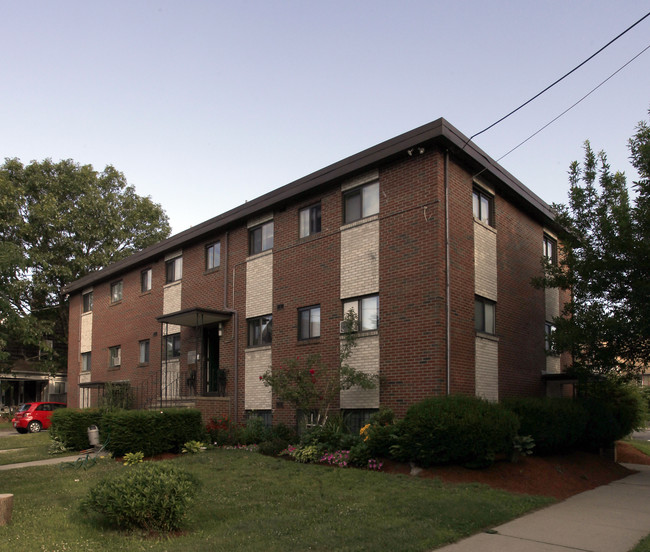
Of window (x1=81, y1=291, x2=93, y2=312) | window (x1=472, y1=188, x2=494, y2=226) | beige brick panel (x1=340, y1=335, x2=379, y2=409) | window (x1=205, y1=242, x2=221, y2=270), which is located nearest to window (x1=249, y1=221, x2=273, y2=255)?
window (x1=205, y1=242, x2=221, y2=270)

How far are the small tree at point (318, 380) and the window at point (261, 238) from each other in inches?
167

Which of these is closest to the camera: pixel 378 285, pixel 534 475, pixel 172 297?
pixel 534 475

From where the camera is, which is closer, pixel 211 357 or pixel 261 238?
pixel 261 238

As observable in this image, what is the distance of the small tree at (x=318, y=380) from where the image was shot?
48.0ft

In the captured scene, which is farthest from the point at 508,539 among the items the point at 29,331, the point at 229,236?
the point at 229,236

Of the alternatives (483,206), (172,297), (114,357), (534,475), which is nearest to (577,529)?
(534,475)

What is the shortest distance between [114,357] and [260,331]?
1039cm

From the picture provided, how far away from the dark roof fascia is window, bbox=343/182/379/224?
19.8 inches

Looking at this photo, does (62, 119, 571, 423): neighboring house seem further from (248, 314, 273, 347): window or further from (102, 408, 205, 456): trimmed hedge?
(102, 408, 205, 456): trimmed hedge

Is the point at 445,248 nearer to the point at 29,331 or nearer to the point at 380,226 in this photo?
the point at 380,226

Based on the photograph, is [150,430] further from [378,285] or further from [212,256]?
[212,256]

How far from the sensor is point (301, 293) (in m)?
16.6

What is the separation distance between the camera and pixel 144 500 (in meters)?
7.27

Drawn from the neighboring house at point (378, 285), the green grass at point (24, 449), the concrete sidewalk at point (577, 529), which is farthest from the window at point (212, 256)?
the concrete sidewalk at point (577, 529)
